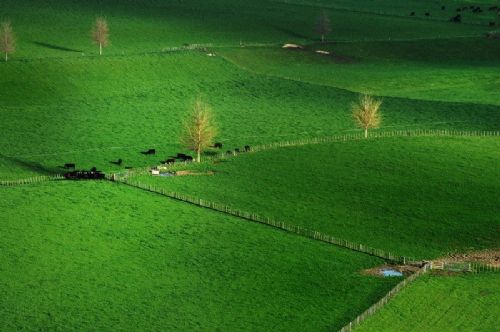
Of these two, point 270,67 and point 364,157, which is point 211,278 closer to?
point 364,157

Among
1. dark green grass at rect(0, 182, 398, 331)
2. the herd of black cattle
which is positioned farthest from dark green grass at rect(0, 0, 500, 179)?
dark green grass at rect(0, 182, 398, 331)

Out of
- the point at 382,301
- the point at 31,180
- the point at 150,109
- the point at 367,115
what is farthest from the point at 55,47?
the point at 382,301

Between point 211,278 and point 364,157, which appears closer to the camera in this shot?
point 211,278

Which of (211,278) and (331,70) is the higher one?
(331,70)

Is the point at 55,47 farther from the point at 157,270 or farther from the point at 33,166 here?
the point at 157,270

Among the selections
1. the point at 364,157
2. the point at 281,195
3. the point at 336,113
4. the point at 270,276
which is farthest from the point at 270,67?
the point at 270,276
